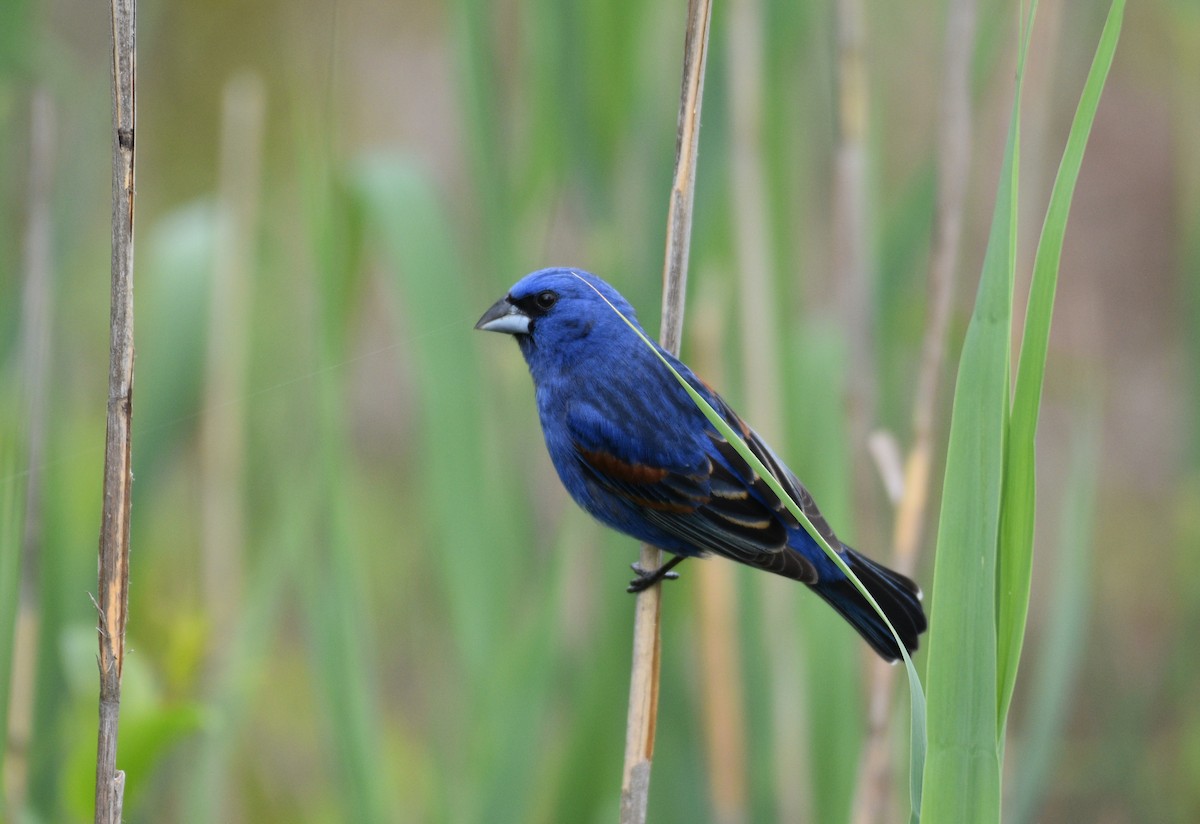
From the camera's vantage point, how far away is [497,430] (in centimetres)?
259

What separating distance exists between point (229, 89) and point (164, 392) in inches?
35.9

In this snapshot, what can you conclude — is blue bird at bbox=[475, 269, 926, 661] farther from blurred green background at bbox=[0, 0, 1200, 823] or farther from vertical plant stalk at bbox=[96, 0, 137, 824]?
vertical plant stalk at bbox=[96, 0, 137, 824]

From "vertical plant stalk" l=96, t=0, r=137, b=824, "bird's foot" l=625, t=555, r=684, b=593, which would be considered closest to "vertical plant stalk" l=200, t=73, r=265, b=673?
"bird's foot" l=625, t=555, r=684, b=593

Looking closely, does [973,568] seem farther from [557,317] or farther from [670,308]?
[557,317]

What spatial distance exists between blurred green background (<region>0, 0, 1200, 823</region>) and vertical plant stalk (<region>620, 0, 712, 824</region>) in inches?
12.1

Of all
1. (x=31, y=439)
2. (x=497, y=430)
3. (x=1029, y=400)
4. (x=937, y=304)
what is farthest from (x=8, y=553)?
(x=937, y=304)

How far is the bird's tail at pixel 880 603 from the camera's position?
2117 millimetres

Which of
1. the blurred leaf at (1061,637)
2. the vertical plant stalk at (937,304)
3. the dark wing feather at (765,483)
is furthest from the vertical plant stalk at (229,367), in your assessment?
the blurred leaf at (1061,637)

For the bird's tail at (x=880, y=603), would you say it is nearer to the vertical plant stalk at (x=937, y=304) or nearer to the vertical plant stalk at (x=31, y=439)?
the vertical plant stalk at (x=937, y=304)

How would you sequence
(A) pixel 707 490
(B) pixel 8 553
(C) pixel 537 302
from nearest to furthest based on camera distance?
(B) pixel 8 553 < (A) pixel 707 490 < (C) pixel 537 302

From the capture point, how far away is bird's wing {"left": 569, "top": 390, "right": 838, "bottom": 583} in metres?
2.26

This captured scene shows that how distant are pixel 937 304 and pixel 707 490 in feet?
1.89

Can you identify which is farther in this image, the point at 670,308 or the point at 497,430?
the point at 497,430

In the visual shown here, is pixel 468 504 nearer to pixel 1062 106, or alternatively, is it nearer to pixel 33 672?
pixel 33 672
